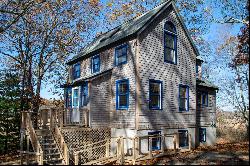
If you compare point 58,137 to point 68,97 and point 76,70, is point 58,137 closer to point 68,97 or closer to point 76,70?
point 68,97

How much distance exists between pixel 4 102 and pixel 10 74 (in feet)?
9.81

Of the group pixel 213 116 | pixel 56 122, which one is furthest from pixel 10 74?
pixel 213 116

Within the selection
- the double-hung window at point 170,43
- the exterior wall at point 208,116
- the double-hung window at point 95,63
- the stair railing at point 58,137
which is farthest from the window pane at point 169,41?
the stair railing at point 58,137

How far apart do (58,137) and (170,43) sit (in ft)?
35.3

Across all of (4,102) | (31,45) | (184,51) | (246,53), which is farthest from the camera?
(31,45)

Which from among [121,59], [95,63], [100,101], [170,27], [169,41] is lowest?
[100,101]

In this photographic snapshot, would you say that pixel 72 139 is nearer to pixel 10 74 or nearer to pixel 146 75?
pixel 146 75

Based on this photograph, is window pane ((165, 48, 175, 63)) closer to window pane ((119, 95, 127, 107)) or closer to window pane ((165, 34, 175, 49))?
window pane ((165, 34, 175, 49))

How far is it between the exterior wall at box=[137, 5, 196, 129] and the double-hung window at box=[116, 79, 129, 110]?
141 cm

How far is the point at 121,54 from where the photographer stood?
67.5 feet

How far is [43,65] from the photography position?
1355 inches

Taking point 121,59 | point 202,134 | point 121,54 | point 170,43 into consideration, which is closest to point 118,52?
point 121,54

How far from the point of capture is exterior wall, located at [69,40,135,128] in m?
19.0

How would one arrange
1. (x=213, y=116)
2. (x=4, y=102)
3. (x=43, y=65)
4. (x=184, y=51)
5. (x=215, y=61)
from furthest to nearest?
1. (x=215, y=61)
2. (x=43, y=65)
3. (x=213, y=116)
4. (x=4, y=102)
5. (x=184, y=51)
